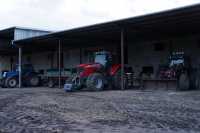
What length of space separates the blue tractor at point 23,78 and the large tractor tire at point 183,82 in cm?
1350

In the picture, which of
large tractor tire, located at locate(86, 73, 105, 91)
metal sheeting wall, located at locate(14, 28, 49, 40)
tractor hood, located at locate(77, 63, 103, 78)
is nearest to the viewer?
large tractor tire, located at locate(86, 73, 105, 91)

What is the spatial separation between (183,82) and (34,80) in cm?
1391

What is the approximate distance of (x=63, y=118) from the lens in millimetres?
10141

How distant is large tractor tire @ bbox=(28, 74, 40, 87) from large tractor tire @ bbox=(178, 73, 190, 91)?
532 inches

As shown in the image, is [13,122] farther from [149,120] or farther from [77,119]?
[149,120]

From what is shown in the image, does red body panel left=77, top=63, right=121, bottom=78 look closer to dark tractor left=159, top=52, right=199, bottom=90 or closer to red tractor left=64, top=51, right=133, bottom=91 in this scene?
red tractor left=64, top=51, right=133, bottom=91

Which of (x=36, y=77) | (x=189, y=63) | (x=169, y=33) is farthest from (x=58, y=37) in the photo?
(x=189, y=63)

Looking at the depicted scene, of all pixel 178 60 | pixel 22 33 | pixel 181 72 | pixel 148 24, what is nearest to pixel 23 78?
pixel 22 33

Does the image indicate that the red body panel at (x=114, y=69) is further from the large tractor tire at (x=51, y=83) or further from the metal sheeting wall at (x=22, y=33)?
the metal sheeting wall at (x=22, y=33)

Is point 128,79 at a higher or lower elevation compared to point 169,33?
lower

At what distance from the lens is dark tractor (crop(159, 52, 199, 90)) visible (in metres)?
19.4

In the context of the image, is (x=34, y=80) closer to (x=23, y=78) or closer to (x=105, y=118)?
(x=23, y=78)

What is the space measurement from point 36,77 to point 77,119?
20.4m

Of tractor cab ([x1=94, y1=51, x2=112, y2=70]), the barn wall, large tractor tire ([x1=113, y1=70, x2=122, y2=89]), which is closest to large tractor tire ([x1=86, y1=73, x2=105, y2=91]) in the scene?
large tractor tire ([x1=113, y1=70, x2=122, y2=89])
